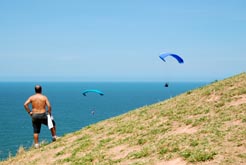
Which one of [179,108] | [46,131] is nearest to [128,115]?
[179,108]

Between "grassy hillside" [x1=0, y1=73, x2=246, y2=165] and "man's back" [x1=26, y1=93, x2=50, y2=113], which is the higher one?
"man's back" [x1=26, y1=93, x2=50, y2=113]

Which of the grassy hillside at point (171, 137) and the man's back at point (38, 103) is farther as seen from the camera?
the man's back at point (38, 103)

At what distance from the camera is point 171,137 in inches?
473

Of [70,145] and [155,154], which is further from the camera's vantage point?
[70,145]

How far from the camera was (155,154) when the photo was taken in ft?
35.1

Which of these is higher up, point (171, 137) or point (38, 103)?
point (38, 103)

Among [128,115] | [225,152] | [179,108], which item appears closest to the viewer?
[225,152]

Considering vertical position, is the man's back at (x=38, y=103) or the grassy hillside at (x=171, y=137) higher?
the man's back at (x=38, y=103)

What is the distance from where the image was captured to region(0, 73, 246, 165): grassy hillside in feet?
32.3

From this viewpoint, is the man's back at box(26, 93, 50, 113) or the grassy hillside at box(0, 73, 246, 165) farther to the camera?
the man's back at box(26, 93, 50, 113)

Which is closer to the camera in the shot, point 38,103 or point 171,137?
point 171,137

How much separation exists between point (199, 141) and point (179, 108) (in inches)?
238

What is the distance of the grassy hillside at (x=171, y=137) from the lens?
387 inches

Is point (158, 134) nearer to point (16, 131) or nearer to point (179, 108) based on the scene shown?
point (179, 108)
